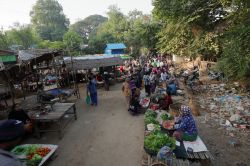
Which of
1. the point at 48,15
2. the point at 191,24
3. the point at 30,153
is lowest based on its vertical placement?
the point at 30,153

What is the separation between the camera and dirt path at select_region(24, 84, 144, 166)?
6582 mm

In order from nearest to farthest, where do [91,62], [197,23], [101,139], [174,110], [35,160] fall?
[35,160] < [101,139] < [174,110] < [91,62] < [197,23]

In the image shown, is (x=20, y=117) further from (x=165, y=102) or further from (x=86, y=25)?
(x=86, y=25)

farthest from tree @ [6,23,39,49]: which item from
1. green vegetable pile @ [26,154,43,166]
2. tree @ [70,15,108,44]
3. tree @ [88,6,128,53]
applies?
green vegetable pile @ [26,154,43,166]

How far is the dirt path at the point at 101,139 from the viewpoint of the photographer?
6.58 metres

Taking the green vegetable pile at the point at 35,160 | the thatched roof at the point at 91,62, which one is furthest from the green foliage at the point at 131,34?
the green vegetable pile at the point at 35,160

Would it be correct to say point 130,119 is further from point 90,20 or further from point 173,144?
point 90,20

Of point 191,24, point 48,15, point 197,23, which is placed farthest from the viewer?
point 48,15

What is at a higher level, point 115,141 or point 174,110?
point 174,110

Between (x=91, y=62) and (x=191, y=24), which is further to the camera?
(x=191, y=24)

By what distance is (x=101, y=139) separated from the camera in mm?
7930

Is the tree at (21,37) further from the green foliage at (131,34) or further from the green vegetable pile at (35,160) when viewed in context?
the green vegetable pile at (35,160)

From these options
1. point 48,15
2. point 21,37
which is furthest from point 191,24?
point 48,15

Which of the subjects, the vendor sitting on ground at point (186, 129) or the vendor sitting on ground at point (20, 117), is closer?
the vendor sitting on ground at point (186, 129)
